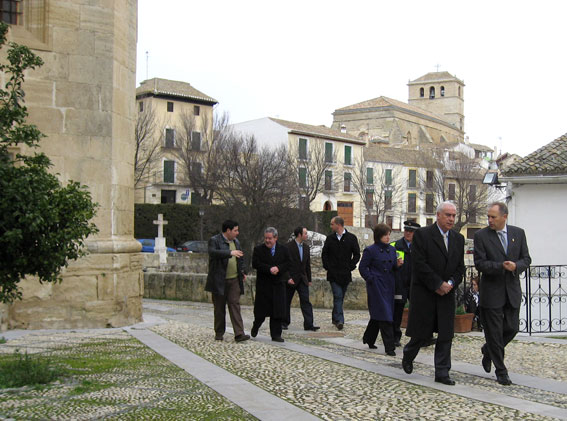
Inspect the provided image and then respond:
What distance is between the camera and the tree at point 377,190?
201ft

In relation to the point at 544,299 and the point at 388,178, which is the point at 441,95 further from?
the point at 544,299

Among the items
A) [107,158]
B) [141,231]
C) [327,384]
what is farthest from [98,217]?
[141,231]

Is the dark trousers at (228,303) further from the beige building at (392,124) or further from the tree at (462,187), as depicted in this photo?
the beige building at (392,124)

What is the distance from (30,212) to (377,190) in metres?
58.7

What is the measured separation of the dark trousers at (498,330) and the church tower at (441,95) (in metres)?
120

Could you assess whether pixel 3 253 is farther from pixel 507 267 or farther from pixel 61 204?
pixel 507 267

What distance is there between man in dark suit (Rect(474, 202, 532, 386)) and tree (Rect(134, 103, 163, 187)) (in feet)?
130

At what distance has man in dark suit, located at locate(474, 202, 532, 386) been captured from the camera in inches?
268

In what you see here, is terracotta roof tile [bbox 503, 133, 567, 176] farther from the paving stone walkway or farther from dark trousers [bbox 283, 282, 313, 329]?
dark trousers [bbox 283, 282, 313, 329]

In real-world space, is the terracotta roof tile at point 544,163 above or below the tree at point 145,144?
below

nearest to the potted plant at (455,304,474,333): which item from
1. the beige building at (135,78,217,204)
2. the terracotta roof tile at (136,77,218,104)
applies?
the beige building at (135,78,217,204)

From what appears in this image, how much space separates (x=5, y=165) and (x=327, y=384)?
3.50 metres

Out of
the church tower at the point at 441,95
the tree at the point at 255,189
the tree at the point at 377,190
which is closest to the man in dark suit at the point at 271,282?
the tree at the point at 255,189

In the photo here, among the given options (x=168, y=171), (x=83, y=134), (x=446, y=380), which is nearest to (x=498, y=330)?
(x=446, y=380)
